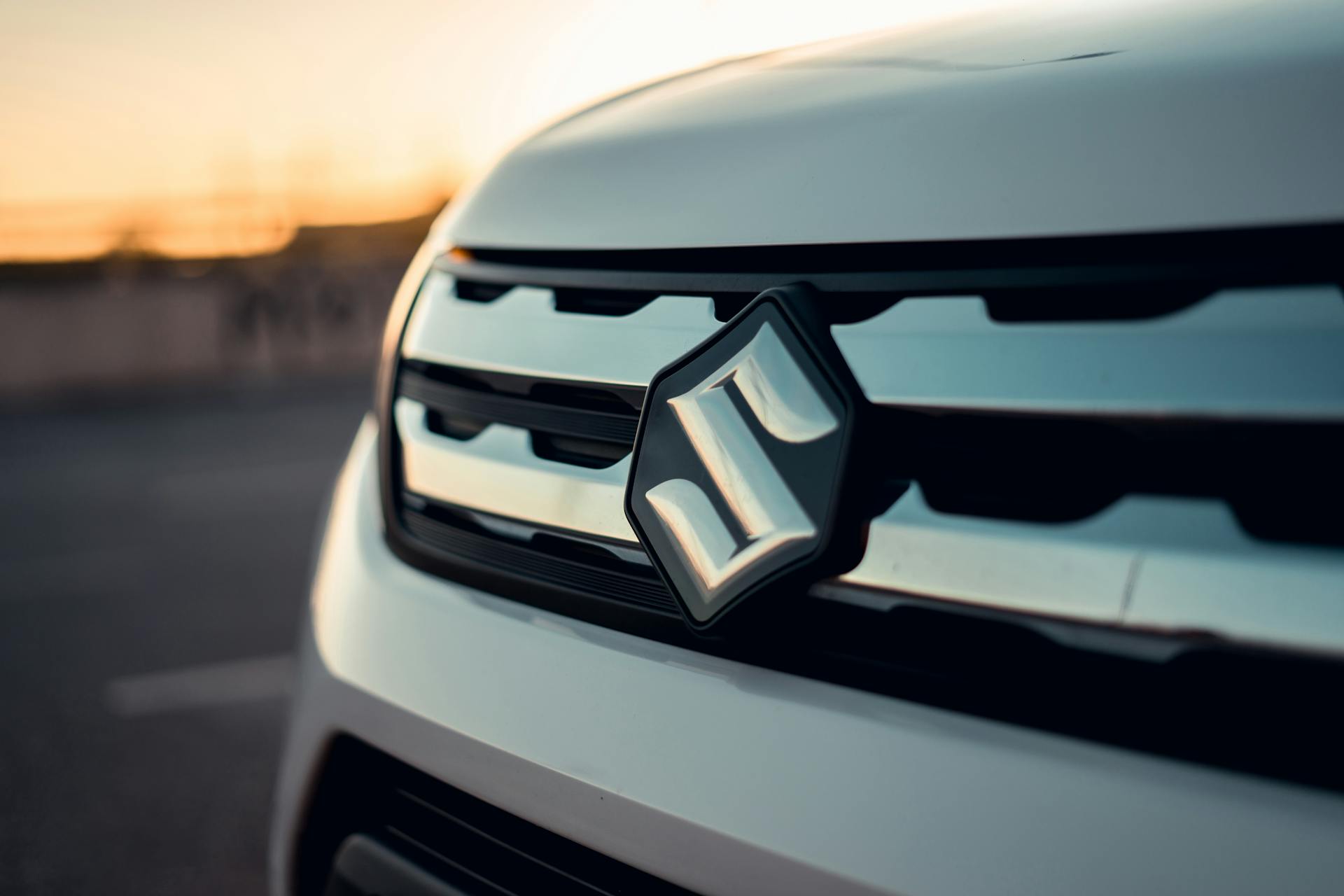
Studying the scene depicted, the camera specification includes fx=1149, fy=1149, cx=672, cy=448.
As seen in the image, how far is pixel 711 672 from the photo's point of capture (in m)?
0.91

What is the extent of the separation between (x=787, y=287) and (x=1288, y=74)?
1.20 feet

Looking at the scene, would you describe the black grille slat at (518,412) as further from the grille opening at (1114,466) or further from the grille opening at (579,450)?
the grille opening at (1114,466)

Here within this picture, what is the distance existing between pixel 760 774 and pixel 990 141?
0.49 meters

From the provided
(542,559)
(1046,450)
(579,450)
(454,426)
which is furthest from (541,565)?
(1046,450)

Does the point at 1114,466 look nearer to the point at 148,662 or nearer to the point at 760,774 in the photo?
the point at 760,774

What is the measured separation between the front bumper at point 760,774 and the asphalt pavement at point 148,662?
1584mm

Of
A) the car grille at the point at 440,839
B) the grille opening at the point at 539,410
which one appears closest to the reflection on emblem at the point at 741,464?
the grille opening at the point at 539,410

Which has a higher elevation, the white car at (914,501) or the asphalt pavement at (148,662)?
the white car at (914,501)

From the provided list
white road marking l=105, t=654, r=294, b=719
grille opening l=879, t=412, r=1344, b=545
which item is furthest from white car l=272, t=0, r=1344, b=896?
white road marking l=105, t=654, r=294, b=719

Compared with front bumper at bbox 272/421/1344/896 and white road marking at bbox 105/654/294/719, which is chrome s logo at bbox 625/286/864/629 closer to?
front bumper at bbox 272/421/1344/896

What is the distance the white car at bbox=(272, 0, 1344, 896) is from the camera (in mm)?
686

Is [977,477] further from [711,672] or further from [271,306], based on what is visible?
[271,306]

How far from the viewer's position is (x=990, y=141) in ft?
2.77

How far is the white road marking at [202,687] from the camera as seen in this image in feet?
11.5
